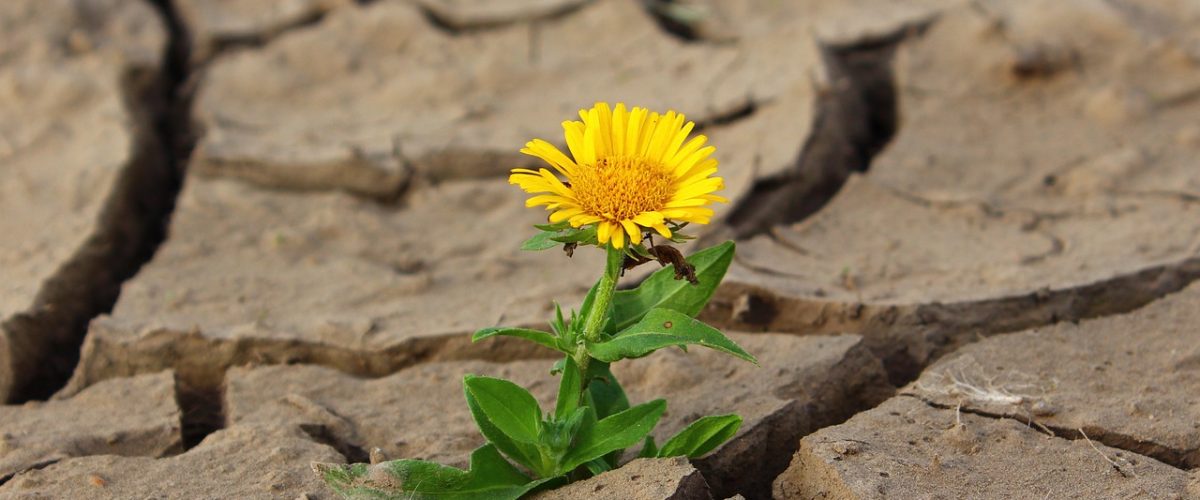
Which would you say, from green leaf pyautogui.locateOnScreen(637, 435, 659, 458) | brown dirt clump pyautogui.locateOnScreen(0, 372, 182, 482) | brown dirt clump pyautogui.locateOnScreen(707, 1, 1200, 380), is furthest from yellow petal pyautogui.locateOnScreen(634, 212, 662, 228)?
brown dirt clump pyautogui.locateOnScreen(0, 372, 182, 482)

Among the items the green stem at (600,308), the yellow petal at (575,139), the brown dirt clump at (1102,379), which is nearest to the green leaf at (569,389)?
the green stem at (600,308)

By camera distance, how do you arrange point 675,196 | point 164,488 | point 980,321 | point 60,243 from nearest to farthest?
point 675,196
point 164,488
point 980,321
point 60,243

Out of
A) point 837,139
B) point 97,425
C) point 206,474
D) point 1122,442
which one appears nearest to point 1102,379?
point 1122,442

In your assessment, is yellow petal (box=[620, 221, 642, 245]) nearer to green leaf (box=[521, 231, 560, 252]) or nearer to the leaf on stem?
green leaf (box=[521, 231, 560, 252])

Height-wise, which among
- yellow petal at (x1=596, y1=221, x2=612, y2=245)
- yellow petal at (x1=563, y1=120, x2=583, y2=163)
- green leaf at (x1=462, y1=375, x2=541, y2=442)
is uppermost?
yellow petal at (x1=563, y1=120, x2=583, y2=163)

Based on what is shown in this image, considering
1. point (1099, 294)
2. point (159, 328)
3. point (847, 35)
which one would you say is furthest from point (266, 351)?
point (847, 35)

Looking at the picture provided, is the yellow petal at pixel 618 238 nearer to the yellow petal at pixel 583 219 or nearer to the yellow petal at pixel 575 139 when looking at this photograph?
the yellow petal at pixel 583 219

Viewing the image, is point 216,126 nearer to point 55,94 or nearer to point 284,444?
point 55,94
